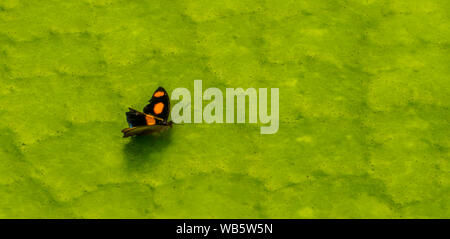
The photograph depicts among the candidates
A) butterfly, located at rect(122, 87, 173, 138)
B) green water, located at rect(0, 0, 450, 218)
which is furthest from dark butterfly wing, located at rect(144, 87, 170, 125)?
green water, located at rect(0, 0, 450, 218)

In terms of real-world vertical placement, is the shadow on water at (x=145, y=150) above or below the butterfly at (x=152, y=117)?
below

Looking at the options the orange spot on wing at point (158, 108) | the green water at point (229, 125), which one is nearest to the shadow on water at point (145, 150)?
the green water at point (229, 125)

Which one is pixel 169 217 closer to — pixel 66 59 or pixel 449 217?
pixel 66 59

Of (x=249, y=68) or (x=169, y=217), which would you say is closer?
(x=169, y=217)

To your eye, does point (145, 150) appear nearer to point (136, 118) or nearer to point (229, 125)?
point (136, 118)

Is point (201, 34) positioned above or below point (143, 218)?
above

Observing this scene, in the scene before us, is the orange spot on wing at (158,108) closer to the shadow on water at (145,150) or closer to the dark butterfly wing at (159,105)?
the dark butterfly wing at (159,105)

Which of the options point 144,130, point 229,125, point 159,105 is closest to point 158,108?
point 159,105

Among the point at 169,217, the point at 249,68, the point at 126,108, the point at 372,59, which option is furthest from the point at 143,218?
the point at 372,59

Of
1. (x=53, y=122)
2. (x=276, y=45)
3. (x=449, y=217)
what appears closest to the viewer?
(x=449, y=217)
